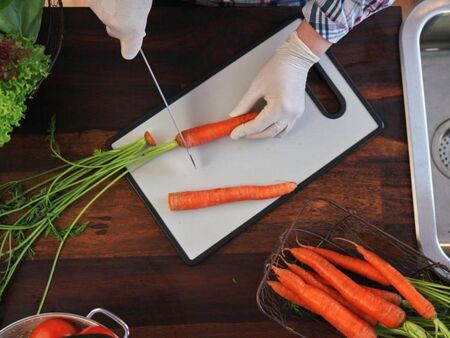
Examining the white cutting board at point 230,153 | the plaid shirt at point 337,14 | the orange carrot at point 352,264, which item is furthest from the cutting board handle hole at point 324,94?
the orange carrot at point 352,264

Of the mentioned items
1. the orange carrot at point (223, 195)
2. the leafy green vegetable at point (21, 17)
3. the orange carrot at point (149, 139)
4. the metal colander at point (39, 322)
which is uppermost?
the leafy green vegetable at point (21, 17)

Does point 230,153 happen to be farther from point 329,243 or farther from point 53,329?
point 53,329

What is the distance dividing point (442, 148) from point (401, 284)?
1.47ft

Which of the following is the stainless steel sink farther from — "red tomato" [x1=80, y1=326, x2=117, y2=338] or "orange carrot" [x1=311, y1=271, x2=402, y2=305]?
"red tomato" [x1=80, y1=326, x2=117, y2=338]

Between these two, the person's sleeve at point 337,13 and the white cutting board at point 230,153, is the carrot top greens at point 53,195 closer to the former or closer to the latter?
the white cutting board at point 230,153

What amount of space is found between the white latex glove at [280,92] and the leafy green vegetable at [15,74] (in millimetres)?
411

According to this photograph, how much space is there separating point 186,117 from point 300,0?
39 centimetres

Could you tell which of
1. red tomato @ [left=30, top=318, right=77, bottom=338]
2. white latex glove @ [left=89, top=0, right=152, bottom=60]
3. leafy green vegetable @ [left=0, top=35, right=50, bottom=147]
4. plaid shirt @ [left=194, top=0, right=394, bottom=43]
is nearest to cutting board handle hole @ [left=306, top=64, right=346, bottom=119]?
plaid shirt @ [left=194, top=0, right=394, bottom=43]

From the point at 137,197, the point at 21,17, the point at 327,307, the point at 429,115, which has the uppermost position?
the point at 21,17

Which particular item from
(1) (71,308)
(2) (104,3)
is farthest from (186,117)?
(1) (71,308)

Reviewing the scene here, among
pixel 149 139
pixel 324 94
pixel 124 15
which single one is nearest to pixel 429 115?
pixel 324 94

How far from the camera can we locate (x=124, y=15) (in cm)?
78

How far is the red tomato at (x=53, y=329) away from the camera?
2.78ft

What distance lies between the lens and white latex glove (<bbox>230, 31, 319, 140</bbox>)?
103cm
